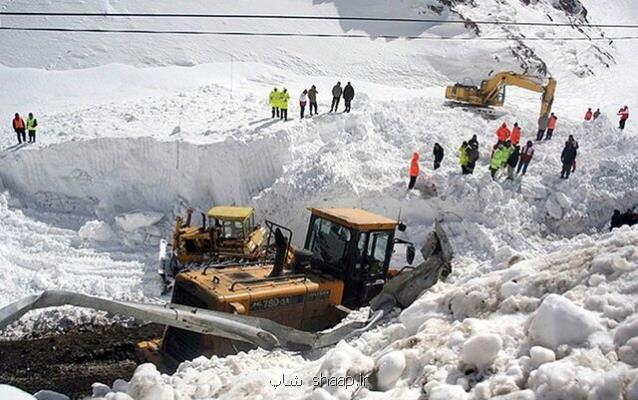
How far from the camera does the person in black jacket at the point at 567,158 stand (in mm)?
15438

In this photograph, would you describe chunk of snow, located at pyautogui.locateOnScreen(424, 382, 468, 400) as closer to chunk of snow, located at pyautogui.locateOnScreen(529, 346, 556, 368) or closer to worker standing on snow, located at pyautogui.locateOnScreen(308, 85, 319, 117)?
chunk of snow, located at pyautogui.locateOnScreen(529, 346, 556, 368)

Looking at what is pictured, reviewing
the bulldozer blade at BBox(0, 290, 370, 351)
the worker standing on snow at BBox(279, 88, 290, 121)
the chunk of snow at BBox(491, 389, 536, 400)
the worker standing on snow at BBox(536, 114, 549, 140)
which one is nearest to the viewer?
the chunk of snow at BBox(491, 389, 536, 400)

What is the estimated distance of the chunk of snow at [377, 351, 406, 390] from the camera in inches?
160

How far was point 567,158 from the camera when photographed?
51.4 feet

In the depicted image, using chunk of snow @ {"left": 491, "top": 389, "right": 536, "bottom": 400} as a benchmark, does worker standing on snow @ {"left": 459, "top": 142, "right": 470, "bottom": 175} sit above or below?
below

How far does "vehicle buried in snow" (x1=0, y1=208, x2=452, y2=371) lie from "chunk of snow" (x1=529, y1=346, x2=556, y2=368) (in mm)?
2891

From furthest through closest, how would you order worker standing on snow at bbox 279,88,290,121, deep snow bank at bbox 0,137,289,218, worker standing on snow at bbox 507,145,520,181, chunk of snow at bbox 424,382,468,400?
worker standing on snow at bbox 279,88,290,121 < deep snow bank at bbox 0,137,289,218 < worker standing on snow at bbox 507,145,520,181 < chunk of snow at bbox 424,382,468,400

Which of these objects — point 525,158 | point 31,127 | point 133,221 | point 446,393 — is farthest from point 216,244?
point 446,393

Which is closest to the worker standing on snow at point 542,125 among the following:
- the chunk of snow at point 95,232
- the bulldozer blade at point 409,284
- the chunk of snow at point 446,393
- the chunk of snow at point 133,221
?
the chunk of snow at point 133,221

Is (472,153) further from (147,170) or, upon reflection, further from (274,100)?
(147,170)

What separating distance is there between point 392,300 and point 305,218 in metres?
A: 7.78

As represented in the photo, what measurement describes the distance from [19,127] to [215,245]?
748cm

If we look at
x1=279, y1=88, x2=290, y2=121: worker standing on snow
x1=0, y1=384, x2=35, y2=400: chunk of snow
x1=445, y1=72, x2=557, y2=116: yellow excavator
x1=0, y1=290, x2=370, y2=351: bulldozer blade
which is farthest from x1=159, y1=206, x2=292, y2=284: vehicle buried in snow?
x1=445, y1=72, x2=557, y2=116: yellow excavator

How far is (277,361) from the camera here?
18.8ft
